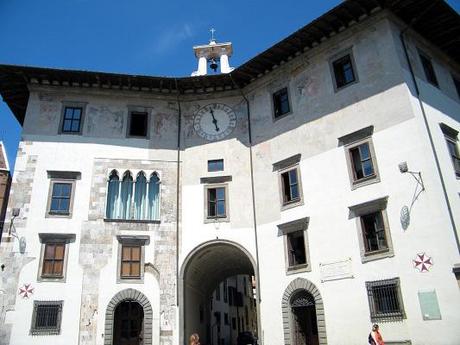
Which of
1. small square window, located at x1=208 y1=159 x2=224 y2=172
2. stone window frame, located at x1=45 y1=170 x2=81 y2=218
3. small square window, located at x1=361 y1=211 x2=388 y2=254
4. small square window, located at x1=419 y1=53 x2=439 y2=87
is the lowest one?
small square window, located at x1=361 y1=211 x2=388 y2=254

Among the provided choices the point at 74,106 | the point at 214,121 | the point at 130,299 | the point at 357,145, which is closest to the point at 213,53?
the point at 214,121

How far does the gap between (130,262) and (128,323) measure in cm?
283

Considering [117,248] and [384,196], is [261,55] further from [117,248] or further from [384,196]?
[117,248]

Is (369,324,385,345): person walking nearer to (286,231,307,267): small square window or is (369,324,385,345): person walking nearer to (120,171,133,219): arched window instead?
(286,231,307,267): small square window

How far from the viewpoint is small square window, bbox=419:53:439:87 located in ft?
65.0

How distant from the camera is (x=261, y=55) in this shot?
22.4 meters

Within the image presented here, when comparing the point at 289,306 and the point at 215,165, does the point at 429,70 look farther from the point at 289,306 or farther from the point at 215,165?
the point at 289,306

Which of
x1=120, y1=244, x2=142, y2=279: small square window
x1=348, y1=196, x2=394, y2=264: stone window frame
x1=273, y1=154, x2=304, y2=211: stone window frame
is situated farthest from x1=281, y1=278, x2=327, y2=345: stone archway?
x1=120, y1=244, x2=142, y2=279: small square window

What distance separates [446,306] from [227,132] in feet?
44.4

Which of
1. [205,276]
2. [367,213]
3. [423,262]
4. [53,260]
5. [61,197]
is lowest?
[423,262]

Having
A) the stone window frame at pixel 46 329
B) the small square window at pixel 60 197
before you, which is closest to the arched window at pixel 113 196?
the small square window at pixel 60 197

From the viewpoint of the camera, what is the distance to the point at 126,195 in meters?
22.4

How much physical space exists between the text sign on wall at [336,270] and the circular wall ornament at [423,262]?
2.68m

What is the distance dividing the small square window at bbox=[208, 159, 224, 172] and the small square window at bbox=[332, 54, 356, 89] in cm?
714
